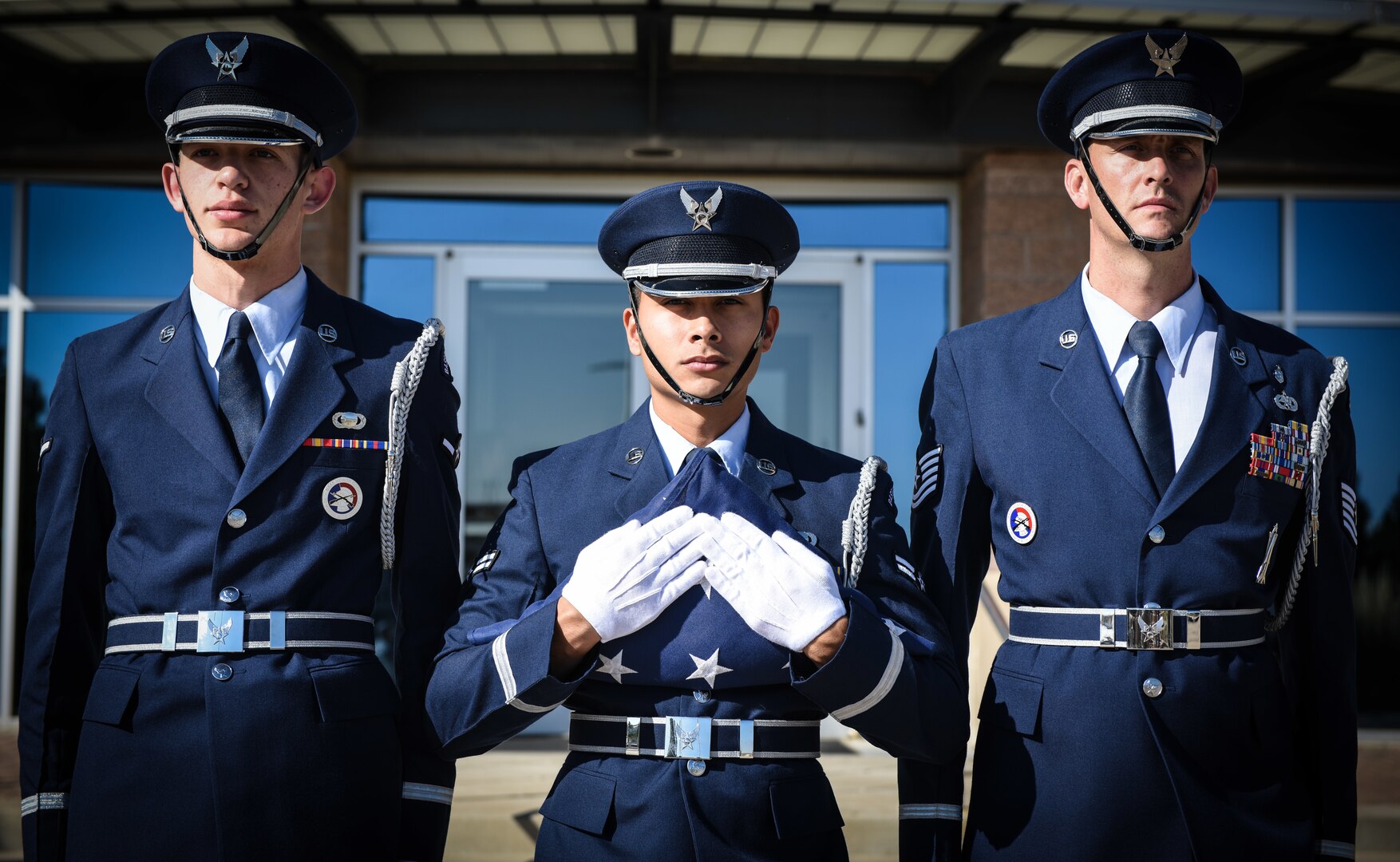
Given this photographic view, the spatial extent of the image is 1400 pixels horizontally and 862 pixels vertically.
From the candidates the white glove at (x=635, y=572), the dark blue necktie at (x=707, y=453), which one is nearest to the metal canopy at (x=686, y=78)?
the dark blue necktie at (x=707, y=453)

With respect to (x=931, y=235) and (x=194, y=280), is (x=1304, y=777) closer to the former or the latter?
(x=194, y=280)

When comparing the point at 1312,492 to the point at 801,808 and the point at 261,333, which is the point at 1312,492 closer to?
the point at 801,808

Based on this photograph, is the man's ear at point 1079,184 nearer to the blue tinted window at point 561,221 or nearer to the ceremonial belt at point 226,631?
the ceremonial belt at point 226,631

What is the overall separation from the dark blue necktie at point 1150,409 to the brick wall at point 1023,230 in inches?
169

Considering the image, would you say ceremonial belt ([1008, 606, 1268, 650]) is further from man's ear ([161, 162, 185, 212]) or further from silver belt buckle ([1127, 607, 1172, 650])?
man's ear ([161, 162, 185, 212])

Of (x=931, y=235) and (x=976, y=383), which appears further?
(x=931, y=235)

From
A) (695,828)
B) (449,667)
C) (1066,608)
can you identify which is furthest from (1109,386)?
(449,667)

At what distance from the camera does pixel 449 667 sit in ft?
7.34

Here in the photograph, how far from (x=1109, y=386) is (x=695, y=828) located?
109cm

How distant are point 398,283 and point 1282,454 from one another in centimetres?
560

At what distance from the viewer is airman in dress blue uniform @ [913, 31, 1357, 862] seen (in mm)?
2332

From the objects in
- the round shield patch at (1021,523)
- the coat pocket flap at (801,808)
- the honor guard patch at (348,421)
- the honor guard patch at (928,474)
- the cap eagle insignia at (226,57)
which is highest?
the cap eagle insignia at (226,57)

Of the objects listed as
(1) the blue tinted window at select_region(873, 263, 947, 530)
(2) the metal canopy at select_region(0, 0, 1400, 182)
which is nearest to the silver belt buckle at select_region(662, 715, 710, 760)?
(2) the metal canopy at select_region(0, 0, 1400, 182)

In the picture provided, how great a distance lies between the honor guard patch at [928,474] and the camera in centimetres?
260
